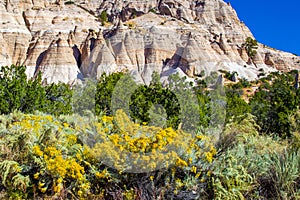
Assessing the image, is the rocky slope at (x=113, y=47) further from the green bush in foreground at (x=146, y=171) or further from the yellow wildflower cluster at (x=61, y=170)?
the yellow wildflower cluster at (x=61, y=170)

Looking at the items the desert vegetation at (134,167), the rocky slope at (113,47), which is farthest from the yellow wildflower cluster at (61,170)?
the rocky slope at (113,47)

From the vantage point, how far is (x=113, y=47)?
4725 cm

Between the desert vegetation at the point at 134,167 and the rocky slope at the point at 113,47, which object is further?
the rocky slope at the point at 113,47

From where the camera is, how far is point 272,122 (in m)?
14.3

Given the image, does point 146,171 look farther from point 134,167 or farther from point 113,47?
point 113,47

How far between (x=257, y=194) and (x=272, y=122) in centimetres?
1056

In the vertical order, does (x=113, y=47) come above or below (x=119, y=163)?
above

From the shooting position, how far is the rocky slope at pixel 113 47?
44156 millimetres

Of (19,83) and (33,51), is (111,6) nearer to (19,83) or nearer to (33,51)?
(33,51)

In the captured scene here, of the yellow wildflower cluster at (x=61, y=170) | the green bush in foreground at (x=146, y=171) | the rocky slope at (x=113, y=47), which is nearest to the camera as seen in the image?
the yellow wildflower cluster at (x=61, y=170)

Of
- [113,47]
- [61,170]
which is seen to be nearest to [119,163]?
[61,170]

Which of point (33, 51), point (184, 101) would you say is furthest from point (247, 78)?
point (184, 101)

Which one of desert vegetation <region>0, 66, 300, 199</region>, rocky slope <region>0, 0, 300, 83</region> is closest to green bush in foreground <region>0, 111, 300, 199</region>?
desert vegetation <region>0, 66, 300, 199</region>

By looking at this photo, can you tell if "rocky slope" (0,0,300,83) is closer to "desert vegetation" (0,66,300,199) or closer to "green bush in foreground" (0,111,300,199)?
"desert vegetation" (0,66,300,199)
